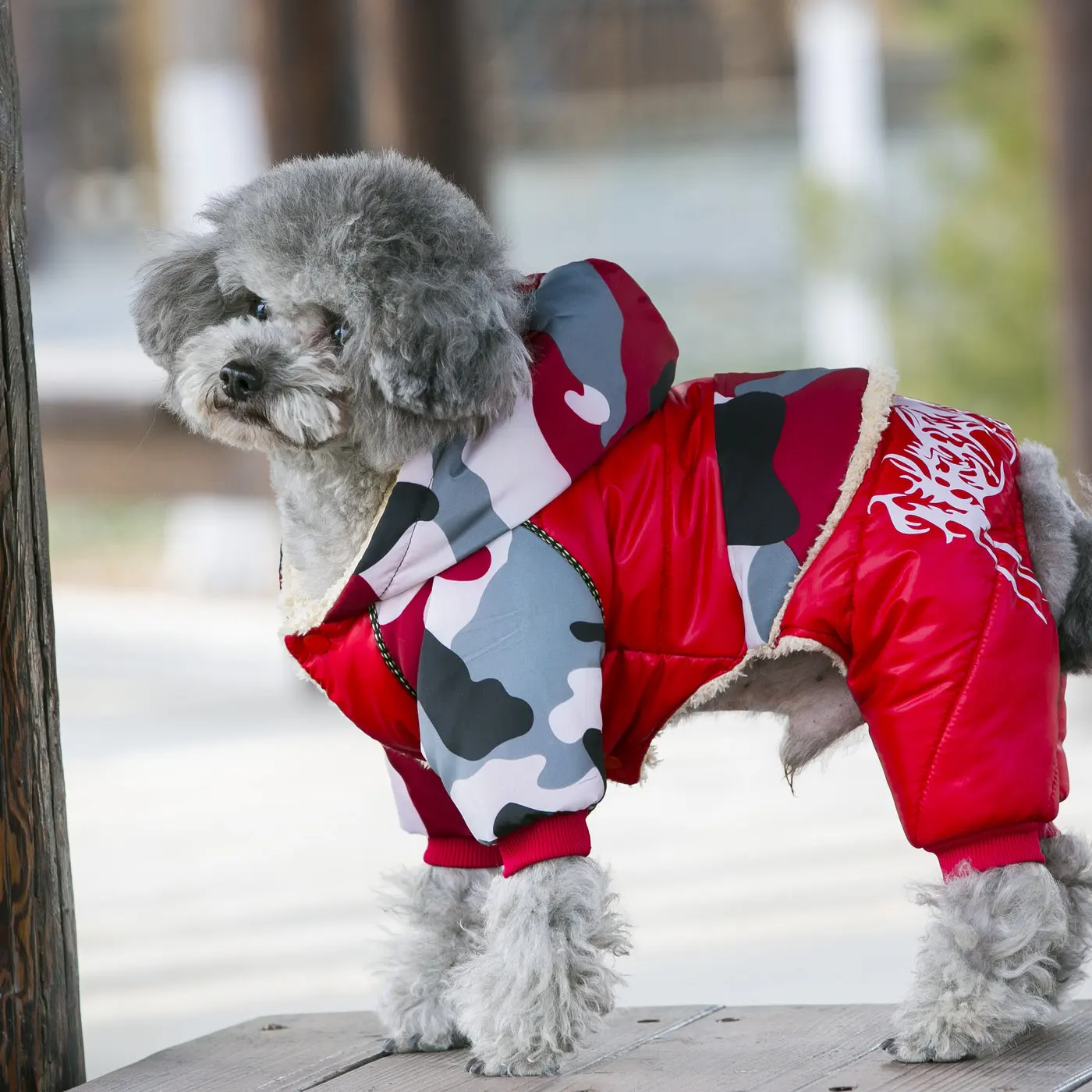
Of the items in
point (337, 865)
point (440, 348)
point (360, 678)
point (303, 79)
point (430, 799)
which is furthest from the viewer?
point (303, 79)

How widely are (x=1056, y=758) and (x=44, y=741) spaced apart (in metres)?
1.10

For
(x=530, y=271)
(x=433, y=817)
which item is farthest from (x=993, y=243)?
(x=433, y=817)

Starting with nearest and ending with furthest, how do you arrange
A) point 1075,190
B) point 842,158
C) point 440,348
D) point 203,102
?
point 440,348 → point 1075,190 → point 203,102 → point 842,158

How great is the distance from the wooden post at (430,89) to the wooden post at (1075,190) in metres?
1.85

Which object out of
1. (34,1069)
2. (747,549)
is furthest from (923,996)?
(34,1069)

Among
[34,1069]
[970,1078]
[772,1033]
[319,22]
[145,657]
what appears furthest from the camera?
[145,657]

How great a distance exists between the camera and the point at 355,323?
5.32ft

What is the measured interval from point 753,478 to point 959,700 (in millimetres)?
310

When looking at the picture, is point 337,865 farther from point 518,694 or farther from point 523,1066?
point 518,694

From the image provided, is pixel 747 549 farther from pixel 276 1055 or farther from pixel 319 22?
pixel 319 22

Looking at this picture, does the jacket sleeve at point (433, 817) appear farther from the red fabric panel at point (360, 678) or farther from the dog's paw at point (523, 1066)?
the dog's paw at point (523, 1066)

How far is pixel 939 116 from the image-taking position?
8.91 metres

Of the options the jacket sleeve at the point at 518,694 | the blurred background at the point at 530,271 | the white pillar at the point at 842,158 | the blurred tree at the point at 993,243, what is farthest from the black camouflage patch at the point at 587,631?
the white pillar at the point at 842,158

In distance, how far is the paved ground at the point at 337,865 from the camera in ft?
9.61
